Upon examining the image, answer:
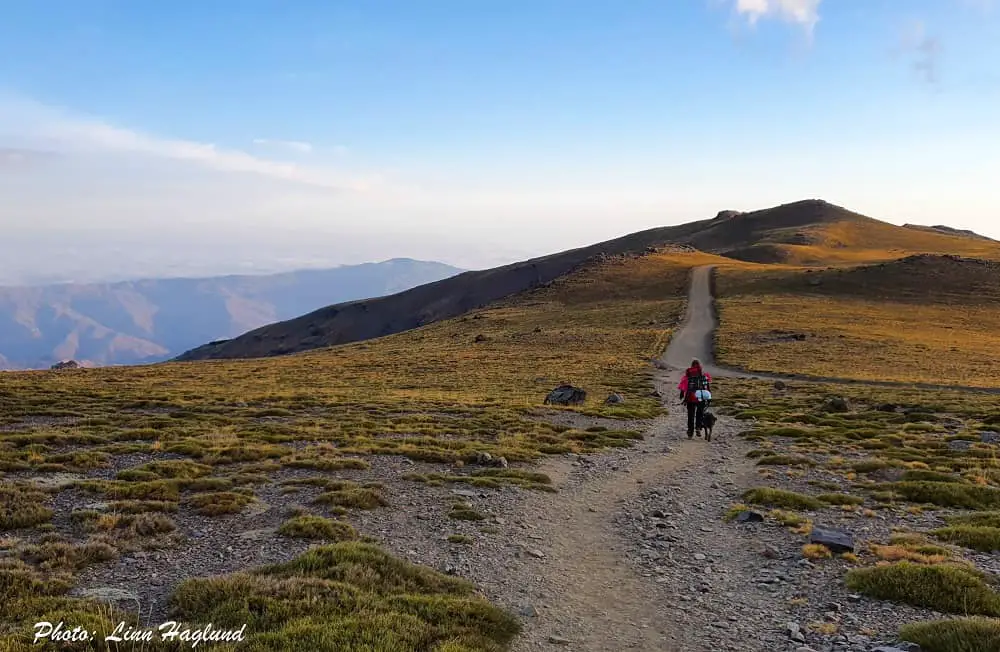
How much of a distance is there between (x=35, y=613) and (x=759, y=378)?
167ft

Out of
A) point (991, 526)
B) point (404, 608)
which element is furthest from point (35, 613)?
point (991, 526)

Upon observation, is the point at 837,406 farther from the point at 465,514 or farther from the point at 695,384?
the point at 465,514

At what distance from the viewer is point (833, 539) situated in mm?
11875

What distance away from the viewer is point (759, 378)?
1977 inches

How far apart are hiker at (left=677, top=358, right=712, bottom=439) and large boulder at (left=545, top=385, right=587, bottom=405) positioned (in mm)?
10105

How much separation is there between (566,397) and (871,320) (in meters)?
65.0

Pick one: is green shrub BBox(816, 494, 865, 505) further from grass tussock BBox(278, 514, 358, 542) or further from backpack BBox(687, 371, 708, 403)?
grass tussock BBox(278, 514, 358, 542)

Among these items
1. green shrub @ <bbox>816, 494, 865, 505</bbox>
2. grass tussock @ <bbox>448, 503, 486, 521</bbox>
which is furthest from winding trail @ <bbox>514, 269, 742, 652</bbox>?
green shrub @ <bbox>816, 494, 865, 505</bbox>

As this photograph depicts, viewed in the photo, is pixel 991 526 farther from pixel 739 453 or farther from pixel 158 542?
pixel 158 542

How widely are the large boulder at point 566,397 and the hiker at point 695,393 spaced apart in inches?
398

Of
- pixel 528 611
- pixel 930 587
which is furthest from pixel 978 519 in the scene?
pixel 528 611

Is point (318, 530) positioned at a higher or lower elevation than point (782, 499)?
higher

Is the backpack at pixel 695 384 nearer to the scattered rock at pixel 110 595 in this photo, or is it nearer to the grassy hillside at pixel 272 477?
the grassy hillside at pixel 272 477

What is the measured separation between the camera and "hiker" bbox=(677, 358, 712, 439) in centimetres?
2516
